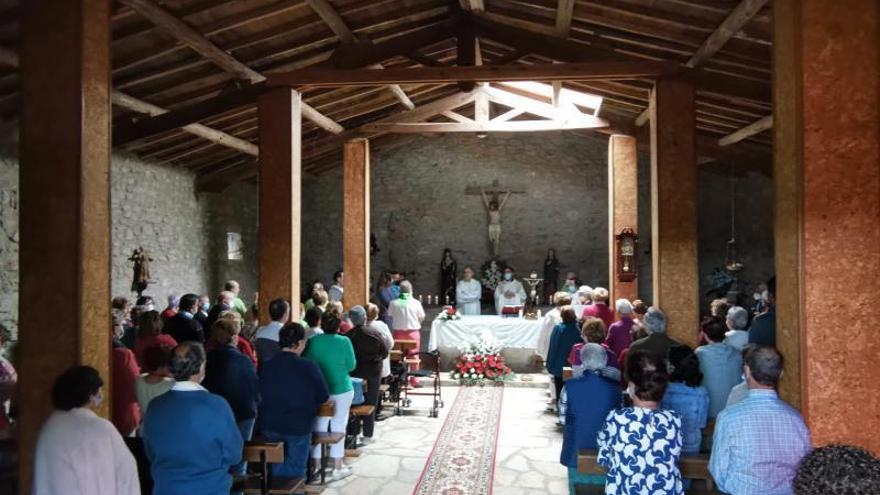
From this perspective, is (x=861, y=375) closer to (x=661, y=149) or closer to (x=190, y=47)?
(x=661, y=149)

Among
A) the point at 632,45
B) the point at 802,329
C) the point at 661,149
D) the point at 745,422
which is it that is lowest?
the point at 745,422

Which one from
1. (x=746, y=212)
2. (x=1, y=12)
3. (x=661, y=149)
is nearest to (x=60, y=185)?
(x=1, y=12)

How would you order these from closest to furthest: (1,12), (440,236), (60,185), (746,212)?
(60,185) < (1,12) < (746,212) < (440,236)

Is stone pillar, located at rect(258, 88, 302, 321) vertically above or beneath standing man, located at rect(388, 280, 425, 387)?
above

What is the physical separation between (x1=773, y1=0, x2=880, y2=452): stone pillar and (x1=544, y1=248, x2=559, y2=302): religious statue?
13078 mm

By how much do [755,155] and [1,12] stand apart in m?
11.2

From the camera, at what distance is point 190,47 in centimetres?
770

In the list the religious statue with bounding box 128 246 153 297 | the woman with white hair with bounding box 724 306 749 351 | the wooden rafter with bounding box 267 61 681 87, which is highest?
the wooden rafter with bounding box 267 61 681 87

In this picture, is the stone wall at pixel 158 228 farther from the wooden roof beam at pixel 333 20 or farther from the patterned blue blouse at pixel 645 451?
the patterned blue blouse at pixel 645 451

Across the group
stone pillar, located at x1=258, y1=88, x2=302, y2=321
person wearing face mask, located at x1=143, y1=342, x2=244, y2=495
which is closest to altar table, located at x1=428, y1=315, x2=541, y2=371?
stone pillar, located at x1=258, y1=88, x2=302, y2=321

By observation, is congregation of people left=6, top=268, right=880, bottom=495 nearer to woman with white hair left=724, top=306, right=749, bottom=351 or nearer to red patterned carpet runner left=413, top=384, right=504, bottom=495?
woman with white hair left=724, top=306, right=749, bottom=351

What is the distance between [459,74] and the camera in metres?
8.18

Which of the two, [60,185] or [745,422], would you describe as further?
[60,185]

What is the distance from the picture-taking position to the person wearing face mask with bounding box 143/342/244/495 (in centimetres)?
333
